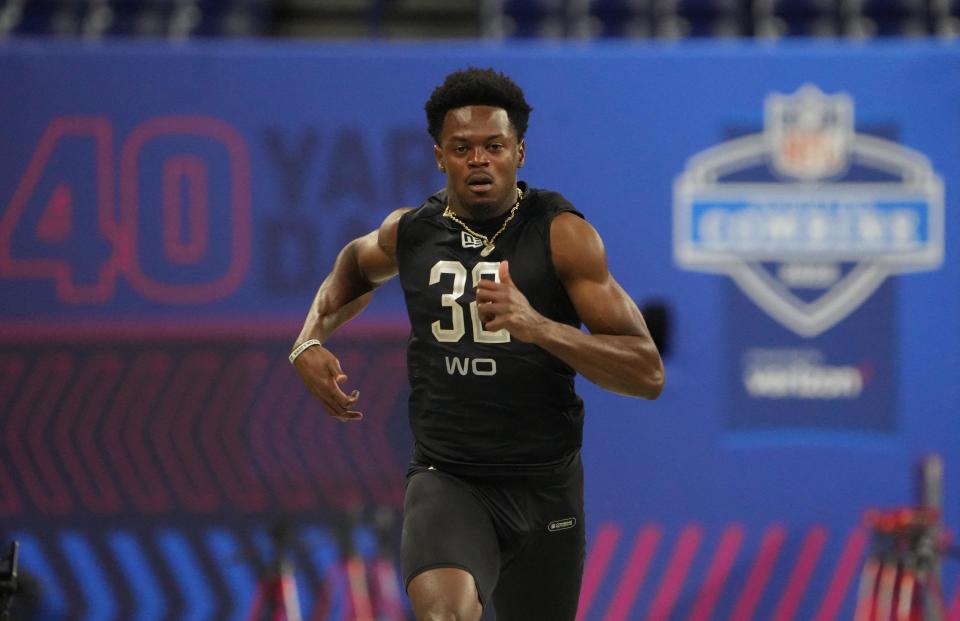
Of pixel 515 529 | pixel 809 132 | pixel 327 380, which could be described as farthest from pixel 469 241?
pixel 809 132

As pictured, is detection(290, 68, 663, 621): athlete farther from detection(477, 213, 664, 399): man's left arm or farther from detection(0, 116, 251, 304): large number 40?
detection(0, 116, 251, 304): large number 40

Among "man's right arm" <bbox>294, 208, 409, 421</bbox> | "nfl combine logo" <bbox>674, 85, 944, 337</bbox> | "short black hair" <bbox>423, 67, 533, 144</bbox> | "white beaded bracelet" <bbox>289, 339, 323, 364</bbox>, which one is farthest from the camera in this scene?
"nfl combine logo" <bbox>674, 85, 944, 337</bbox>

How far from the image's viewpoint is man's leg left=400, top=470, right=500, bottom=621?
3.51 m

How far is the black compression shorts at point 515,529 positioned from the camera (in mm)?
3727

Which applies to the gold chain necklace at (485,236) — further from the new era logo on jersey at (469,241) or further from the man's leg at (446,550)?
the man's leg at (446,550)

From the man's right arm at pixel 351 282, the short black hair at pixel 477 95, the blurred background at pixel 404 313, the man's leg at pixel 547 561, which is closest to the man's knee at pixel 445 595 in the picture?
the man's leg at pixel 547 561

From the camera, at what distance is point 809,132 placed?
6688 mm

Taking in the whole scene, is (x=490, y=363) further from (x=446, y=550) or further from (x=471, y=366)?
(x=446, y=550)

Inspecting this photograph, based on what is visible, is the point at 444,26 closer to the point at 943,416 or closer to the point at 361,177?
the point at 361,177

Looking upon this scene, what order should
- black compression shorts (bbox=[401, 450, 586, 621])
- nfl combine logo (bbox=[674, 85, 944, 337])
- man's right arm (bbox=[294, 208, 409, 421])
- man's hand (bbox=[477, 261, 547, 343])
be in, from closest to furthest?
man's hand (bbox=[477, 261, 547, 343]) < black compression shorts (bbox=[401, 450, 586, 621]) < man's right arm (bbox=[294, 208, 409, 421]) < nfl combine logo (bbox=[674, 85, 944, 337])

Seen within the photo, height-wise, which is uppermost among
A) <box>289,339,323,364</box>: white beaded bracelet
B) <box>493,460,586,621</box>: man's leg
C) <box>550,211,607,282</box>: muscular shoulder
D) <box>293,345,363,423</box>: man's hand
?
<box>550,211,607,282</box>: muscular shoulder

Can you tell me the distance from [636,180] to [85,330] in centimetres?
289

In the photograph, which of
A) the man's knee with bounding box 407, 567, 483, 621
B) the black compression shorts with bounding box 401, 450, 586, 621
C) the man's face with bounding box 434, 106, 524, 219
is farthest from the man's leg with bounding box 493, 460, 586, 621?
the man's face with bounding box 434, 106, 524, 219

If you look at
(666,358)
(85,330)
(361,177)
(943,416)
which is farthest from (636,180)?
(85,330)
